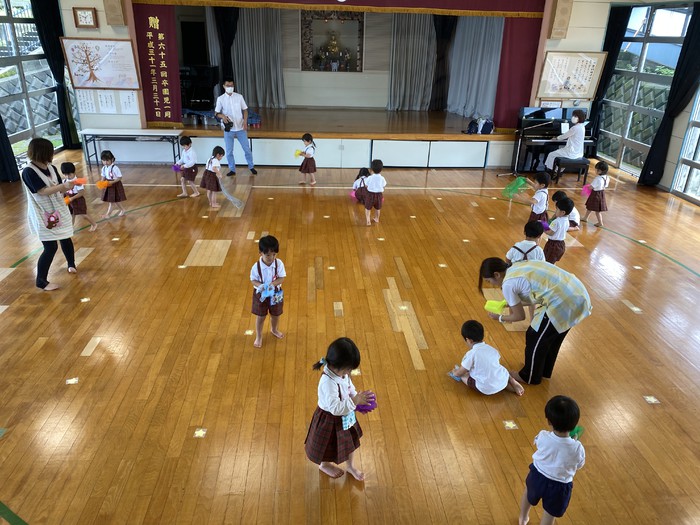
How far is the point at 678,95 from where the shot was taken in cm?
835

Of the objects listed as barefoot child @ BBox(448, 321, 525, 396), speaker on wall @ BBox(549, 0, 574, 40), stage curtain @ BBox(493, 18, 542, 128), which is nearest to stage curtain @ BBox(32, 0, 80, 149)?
stage curtain @ BBox(493, 18, 542, 128)

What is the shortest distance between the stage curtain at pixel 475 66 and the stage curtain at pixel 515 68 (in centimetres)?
130

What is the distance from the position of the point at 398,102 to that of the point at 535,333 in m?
12.0

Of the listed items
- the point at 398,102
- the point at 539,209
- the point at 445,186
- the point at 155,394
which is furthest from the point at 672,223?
the point at 398,102

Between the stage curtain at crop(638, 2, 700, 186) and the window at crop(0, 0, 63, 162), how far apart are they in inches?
435

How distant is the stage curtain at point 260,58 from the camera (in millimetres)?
13492

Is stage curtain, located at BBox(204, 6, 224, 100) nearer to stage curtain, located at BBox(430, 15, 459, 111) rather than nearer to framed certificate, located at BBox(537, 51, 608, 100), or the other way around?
stage curtain, located at BBox(430, 15, 459, 111)

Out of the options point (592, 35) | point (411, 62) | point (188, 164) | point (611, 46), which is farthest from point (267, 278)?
point (411, 62)

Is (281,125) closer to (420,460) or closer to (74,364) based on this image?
(74,364)

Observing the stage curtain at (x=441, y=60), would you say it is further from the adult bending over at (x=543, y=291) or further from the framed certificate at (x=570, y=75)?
the adult bending over at (x=543, y=291)

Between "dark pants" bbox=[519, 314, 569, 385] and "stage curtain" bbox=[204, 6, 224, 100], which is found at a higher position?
"stage curtain" bbox=[204, 6, 224, 100]

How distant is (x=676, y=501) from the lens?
284 centimetres

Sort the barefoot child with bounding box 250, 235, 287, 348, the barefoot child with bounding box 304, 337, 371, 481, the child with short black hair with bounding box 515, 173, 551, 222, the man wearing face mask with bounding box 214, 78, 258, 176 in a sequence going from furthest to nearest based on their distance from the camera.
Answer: the man wearing face mask with bounding box 214, 78, 258, 176 < the child with short black hair with bounding box 515, 173, 551, 222 < the barefoot child with bounding box 250, 235, 287, 348 < the barefoot child with bounding box 304, 337, 371, 481

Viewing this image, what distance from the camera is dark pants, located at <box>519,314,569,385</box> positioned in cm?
348
